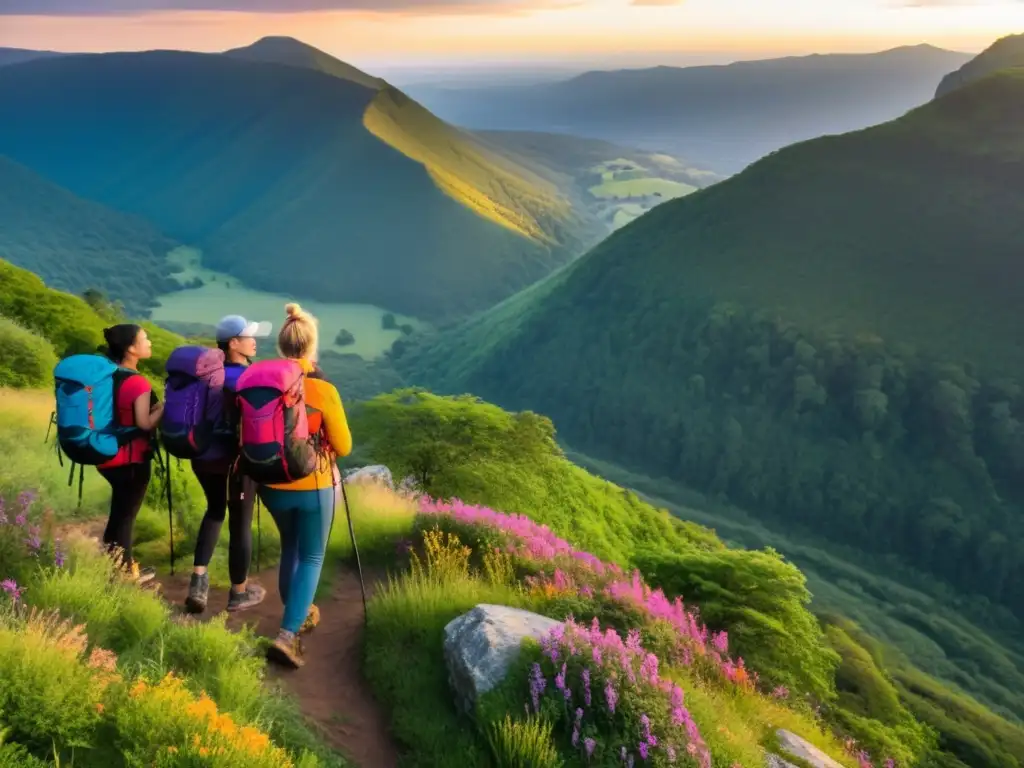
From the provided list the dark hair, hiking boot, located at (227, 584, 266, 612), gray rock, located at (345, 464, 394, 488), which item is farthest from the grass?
gray rock, located at (345, 464, 394, 488)

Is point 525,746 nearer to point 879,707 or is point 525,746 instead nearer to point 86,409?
point 86,409

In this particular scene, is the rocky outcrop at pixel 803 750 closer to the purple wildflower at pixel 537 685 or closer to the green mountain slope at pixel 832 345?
the purple wildflower at pixel 537 685

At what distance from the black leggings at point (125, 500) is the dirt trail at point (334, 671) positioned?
937mm

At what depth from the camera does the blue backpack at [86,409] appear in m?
6.18

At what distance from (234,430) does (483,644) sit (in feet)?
9.41

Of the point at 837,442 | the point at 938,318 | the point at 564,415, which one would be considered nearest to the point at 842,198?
the point at 938,318

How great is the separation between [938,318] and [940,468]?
25.7 m

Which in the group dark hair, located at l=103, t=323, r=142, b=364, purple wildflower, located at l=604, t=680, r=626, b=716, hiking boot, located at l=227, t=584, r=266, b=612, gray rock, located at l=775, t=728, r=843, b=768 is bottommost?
gray rock, located at l=775, t=728, r=843, b=768

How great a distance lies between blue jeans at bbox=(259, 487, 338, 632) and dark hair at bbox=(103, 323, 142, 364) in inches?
72.9

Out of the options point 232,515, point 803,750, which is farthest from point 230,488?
point 803,750

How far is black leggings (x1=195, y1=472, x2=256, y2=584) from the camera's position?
655 centimetres

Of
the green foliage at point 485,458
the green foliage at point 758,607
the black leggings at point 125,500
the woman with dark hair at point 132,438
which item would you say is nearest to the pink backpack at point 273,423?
the woman with dark hair at point 132,438

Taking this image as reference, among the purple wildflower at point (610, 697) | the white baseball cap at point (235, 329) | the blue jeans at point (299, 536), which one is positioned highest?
the white baseball cap at point (235, 329)

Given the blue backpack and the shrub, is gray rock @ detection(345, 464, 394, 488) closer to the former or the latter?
the blue backpack
